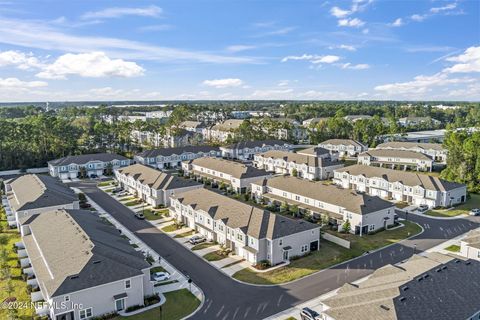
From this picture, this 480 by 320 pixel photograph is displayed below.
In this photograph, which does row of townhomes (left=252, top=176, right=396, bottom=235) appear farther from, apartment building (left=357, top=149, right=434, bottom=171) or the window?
apartment building (left=357, top=149, right=434, bottom=171)

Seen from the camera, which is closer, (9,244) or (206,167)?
(9,244)

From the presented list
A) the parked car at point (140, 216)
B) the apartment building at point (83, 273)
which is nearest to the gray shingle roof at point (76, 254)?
the apartment building at point (83, 273)

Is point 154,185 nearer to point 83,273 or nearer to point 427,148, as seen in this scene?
point 83,273

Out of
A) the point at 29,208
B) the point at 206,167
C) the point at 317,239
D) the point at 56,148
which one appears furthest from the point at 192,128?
Result: the point at 317,239

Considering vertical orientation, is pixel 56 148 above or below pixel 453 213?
above

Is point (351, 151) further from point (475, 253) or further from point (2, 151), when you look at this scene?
point (2, 151)

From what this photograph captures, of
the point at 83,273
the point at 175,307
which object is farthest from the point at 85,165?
the point at 175,307

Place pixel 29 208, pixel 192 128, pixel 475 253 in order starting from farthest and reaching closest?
pixel 192 128 → pixel 29 208 → pixel 475 253

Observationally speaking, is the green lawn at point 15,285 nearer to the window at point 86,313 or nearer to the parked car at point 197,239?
the window at point 86,313
